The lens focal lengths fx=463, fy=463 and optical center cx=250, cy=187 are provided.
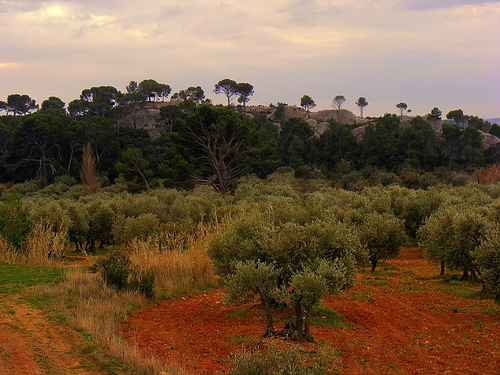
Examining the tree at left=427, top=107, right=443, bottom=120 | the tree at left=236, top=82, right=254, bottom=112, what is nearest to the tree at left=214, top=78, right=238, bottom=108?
the tree at left=236, top=82, right=254, bottom=112

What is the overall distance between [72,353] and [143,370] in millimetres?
1371

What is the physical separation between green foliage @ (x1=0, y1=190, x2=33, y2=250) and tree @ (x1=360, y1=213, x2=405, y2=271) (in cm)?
1104

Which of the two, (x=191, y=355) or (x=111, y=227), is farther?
(x=111, y=227)

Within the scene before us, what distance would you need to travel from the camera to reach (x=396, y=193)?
30047mm

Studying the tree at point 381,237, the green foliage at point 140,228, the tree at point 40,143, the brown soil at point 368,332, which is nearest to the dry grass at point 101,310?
the brown soil at point 368,332

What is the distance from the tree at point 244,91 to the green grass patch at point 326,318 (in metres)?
86.1

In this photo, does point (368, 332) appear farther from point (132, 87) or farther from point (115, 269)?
point (132, 87)

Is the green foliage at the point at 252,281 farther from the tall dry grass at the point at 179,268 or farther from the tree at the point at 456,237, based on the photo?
the tree at the point at 456,237

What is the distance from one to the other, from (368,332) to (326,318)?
91 cm

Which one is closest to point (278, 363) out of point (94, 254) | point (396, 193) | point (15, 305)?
point (15, 305)

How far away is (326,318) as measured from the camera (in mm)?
8820

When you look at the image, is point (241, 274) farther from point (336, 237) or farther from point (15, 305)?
point (15, 305)

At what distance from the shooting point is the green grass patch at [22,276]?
34.8ft

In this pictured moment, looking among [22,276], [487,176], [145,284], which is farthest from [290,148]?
[145,284]
